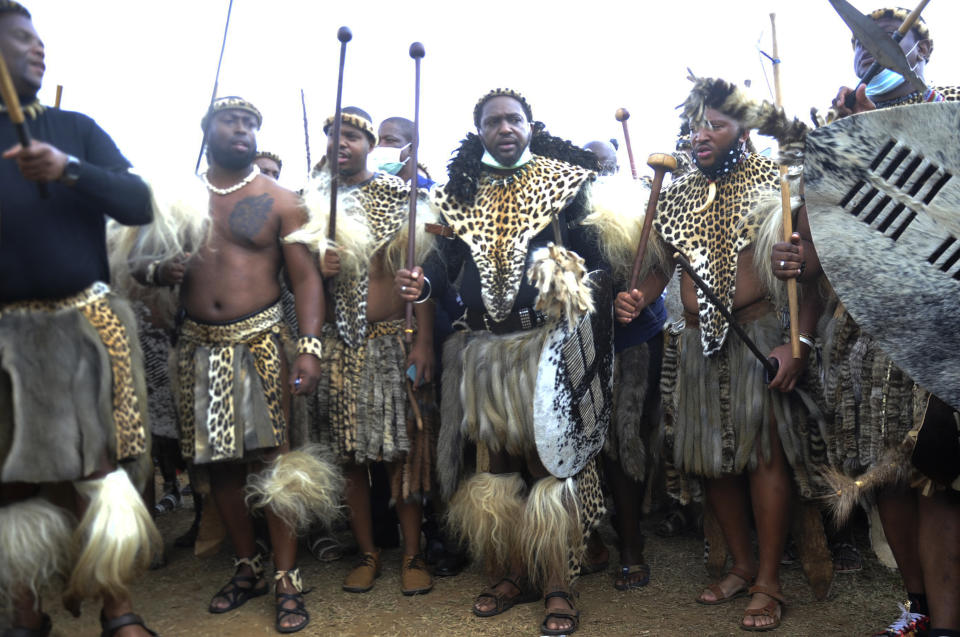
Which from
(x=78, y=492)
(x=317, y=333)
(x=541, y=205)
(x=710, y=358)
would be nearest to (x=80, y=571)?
(x=78, y=492)

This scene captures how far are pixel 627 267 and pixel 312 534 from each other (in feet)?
7.62

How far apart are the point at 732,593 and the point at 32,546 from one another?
111 inches

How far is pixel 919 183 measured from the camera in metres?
2.29

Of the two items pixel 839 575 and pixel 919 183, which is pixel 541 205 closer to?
pixel 919 183

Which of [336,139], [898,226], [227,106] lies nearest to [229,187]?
[227,106]

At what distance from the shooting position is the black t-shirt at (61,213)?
2760 millimetres

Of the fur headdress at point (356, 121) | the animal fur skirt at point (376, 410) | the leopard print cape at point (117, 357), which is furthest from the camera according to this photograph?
the fur headdress at point (356, 121)

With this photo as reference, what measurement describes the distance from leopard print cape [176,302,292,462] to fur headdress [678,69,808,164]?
6.75ft

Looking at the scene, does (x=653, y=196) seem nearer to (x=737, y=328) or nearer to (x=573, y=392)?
(x=737, y=328)

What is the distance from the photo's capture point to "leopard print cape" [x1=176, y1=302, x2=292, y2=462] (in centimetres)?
347

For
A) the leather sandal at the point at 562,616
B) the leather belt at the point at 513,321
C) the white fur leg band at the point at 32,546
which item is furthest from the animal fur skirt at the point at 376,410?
the white fur leg band at the point at 32,546

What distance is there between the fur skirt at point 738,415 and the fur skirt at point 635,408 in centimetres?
34

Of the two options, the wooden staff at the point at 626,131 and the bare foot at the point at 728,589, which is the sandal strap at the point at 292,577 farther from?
the wooden staff at the point at 626,131

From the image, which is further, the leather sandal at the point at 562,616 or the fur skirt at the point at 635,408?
the fur skirt at the point at 635,408
